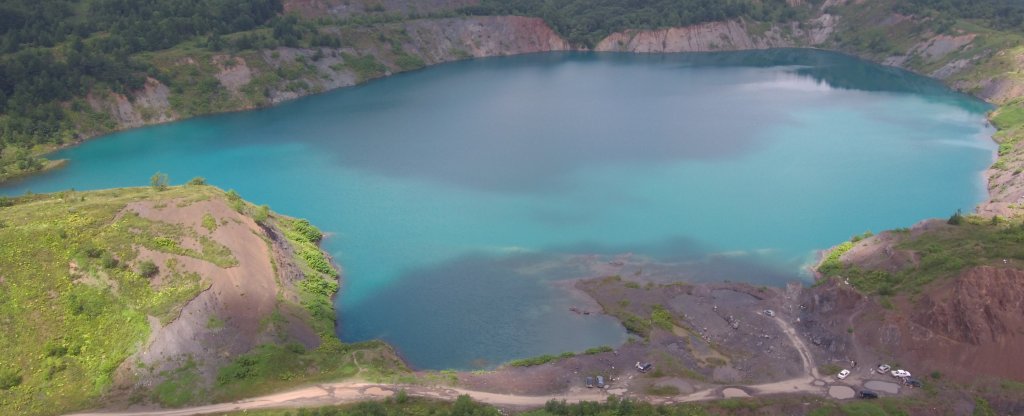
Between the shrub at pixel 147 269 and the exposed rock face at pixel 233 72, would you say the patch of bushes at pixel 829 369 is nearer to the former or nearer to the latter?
the shrub at pixel 147 269

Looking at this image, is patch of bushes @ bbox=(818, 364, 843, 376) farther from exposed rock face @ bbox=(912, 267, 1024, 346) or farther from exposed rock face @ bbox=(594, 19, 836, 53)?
exposed rock face @ bbox=(594, 19, 836, 53)

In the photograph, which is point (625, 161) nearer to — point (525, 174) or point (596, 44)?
point (525, 174)

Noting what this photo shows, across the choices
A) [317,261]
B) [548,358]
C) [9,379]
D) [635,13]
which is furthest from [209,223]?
[635,13]

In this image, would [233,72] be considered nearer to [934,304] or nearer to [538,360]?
[538,360]

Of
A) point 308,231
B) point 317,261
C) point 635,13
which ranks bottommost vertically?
point 317,261

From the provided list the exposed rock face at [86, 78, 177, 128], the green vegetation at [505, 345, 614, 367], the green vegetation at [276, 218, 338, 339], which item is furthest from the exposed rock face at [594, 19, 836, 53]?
the green vegetation at [505, 345, 614, 367]

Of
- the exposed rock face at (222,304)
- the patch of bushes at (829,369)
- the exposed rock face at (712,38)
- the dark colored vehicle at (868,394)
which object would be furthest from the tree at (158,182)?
the exposed rock face at (712,38)
